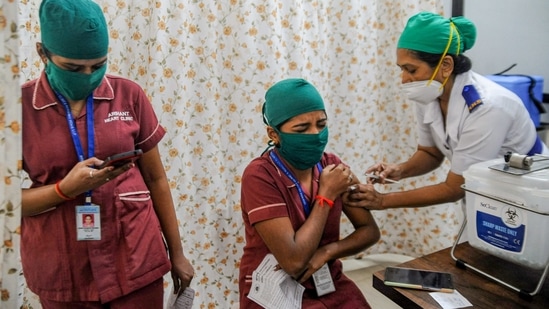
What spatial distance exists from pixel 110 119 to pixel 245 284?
27.5 inches

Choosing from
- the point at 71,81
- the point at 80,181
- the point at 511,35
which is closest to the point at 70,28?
the point at 71,81

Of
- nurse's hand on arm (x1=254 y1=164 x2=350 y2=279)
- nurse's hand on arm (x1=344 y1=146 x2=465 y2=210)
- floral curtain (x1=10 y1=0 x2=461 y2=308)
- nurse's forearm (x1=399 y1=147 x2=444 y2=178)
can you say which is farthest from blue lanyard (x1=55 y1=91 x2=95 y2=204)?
nurse's forearm (x1=399 y1=147 x2=444 y2=178)

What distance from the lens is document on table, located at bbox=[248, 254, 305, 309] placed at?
4.54 ft

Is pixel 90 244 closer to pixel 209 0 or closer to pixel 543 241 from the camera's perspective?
pixel 543 241

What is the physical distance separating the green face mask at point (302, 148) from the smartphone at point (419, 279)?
1.43ft

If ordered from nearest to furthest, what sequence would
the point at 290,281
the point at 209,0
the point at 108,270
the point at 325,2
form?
1. the point at 108,270
2. the point at 290,281
3. the point at 209,0
4. the point at 325,2

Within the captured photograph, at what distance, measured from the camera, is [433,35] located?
1.63 m

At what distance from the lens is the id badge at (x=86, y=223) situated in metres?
1.20

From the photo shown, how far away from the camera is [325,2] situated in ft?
8.20

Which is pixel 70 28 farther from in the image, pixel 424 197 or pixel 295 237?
pixel 424 197

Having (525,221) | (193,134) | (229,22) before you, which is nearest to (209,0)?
(229,22)

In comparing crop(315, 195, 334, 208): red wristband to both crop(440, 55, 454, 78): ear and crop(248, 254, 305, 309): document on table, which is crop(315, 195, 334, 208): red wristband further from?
crop(440, 55, 454, 78): ear

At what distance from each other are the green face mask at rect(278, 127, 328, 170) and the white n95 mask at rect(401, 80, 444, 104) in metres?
0.47

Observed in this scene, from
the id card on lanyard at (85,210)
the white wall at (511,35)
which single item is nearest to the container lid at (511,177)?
the id card on lanyard at (85,210)
